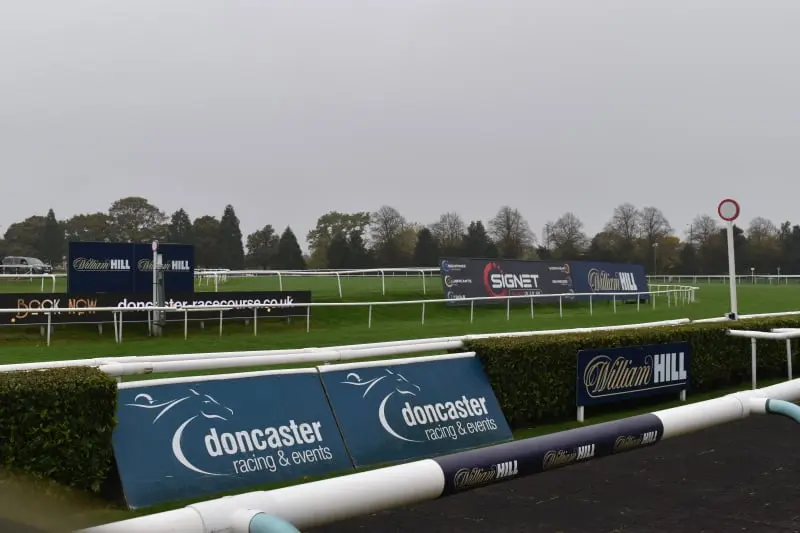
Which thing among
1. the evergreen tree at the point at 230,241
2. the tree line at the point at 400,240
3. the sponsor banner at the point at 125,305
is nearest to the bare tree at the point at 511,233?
the tree line at the point at 400,240

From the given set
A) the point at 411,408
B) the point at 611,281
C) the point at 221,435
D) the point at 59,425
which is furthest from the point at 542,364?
the point at 611,281

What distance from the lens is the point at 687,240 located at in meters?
75.6

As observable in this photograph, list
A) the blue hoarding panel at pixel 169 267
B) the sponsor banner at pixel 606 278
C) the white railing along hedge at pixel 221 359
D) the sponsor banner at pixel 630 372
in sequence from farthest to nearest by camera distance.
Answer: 1. the sponsor banner at pixel 606 278
2. the blue hoarding panel at pixel 169 267
3. the sponsor banner at pixel 630 372
4. the white railing along hedge at pixel 221 359

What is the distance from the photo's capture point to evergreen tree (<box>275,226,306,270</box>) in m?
52.3

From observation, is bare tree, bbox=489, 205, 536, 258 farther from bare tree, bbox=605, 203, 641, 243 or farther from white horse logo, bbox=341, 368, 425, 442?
white horse logo, bbox=341, 368, 425, 442

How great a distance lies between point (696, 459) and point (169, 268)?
483 inches

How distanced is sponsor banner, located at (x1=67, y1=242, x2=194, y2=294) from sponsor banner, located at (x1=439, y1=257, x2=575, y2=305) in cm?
665

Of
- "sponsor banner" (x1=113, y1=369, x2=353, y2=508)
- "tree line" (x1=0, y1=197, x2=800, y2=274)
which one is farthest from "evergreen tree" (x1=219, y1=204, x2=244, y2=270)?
"sponsor banner" (x1=113, y1=369, x2=353, y2=508)

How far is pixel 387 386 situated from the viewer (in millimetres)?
5473

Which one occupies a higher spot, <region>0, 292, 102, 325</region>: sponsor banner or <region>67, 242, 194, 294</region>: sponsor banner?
<region>67, 242, 194, 294</region>: sponsor banner

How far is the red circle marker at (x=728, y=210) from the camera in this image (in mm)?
9422

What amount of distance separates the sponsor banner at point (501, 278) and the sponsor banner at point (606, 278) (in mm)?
446

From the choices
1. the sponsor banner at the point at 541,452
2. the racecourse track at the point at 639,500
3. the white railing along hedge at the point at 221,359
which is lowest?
the racecourse track at the point at 639,500

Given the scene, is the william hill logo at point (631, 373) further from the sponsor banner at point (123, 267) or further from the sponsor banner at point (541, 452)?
the sponsor banner at point (123, 267)
